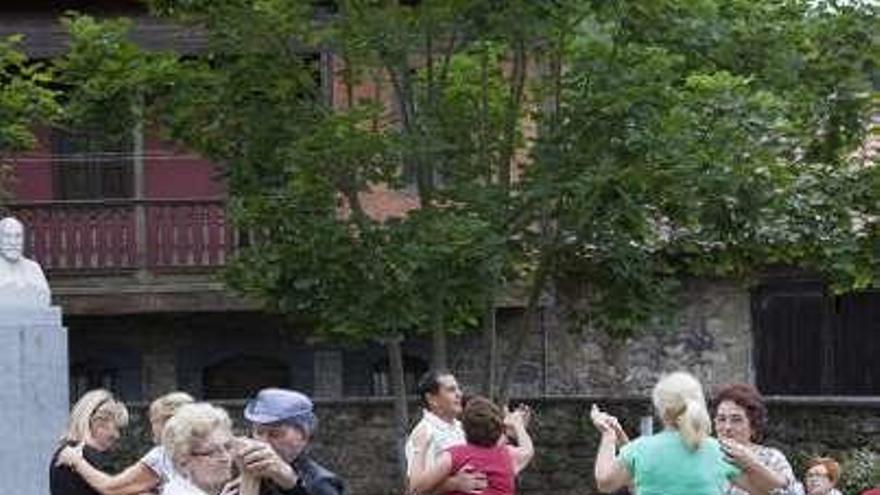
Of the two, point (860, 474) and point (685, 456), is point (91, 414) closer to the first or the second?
point (685, 456)

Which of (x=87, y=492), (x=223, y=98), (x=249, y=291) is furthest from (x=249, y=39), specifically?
(x=87, y=492)

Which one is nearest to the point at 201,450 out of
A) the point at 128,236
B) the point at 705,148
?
the point at 705,148

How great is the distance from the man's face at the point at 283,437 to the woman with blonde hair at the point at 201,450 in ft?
0.38

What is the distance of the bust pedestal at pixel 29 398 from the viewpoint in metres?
13.0

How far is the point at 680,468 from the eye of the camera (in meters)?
7.97

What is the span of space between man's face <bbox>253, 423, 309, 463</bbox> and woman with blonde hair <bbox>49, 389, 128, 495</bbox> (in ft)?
7.19

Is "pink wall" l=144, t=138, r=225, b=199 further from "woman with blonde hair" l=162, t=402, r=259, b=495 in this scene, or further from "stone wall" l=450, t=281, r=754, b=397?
"woman with blonde hair" l=162, t=402, r=259, b=495

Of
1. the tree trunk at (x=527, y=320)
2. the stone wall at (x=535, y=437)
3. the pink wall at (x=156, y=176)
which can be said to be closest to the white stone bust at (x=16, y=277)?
the tree trunk at (x=527, y=320)

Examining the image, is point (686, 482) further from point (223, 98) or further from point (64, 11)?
point (64, 11)

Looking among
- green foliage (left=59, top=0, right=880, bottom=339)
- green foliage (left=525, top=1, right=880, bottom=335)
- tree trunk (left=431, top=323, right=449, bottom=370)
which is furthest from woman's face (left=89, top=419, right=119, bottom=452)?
tree trunk (left=431, top=323, right=449, bottom=370)

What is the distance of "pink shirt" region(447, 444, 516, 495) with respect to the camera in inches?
360

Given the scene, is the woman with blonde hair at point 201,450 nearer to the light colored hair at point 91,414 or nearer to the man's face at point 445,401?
the light colored hair at point 91,414

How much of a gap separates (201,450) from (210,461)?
0.05 m

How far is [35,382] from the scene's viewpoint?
1319 centimetres
